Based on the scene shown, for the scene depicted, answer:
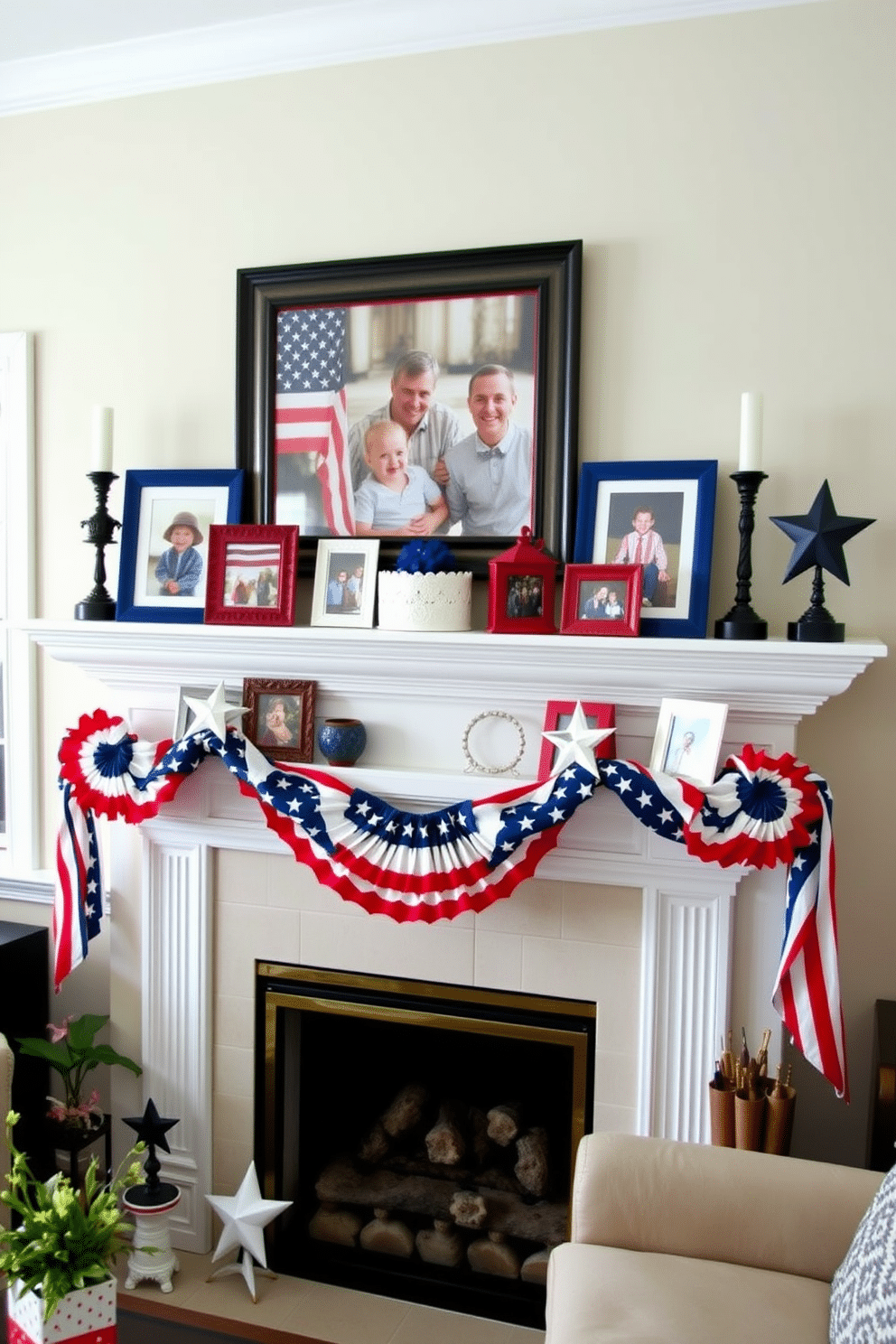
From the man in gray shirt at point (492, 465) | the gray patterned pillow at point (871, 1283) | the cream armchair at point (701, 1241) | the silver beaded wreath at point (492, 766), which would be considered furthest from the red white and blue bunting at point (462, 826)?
the man in gray shirt at point (492, 465)

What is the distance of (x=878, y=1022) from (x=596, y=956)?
56 centimetres

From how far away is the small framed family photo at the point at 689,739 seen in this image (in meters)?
2.09

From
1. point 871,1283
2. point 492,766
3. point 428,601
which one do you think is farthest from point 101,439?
point 871,1283

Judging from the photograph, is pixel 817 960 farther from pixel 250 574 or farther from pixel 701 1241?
pixel 250 574

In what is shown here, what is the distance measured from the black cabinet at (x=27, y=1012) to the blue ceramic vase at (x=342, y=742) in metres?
1.02

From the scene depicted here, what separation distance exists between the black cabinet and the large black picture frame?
3.92ft

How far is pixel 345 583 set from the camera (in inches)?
99.3

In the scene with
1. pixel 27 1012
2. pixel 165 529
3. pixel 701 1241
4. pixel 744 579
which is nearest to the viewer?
pixel 701 1241

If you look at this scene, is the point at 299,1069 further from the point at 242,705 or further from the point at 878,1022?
the point at 878,1022

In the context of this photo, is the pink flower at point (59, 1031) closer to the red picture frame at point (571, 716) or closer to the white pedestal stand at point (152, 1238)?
the white pedestal stand at point (152, 1238)

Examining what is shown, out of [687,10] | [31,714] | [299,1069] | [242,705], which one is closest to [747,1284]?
[299,1069]

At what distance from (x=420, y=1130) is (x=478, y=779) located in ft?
3.04

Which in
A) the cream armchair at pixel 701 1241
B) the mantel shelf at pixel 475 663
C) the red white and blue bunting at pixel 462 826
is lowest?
the cream armchair at pixel 701 1241

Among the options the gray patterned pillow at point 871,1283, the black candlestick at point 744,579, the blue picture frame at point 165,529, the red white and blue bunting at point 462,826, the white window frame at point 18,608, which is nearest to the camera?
the gray patterned pillow at point 871,1283
